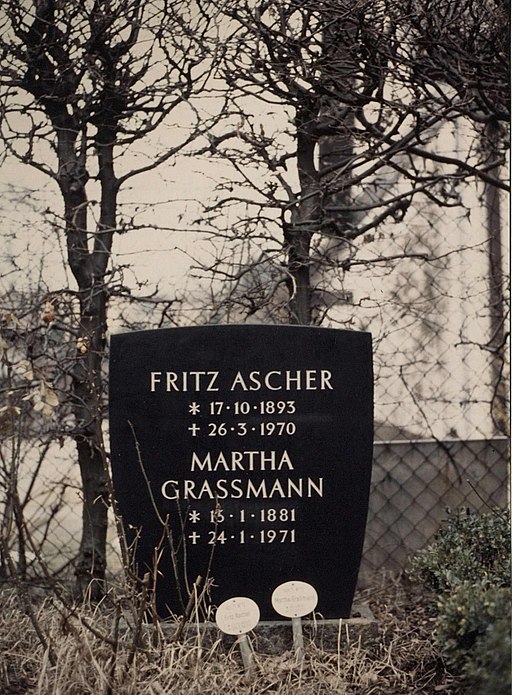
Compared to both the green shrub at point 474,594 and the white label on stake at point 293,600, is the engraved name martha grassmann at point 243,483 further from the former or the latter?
the green shrub at point 474,594

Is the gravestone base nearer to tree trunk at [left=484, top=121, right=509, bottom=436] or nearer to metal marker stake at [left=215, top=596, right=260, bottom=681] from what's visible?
metal marker stake at [left=215, top=596, right=260, bottom=681]

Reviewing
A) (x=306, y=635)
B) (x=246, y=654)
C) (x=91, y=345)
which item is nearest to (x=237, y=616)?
(x=246, y=654)

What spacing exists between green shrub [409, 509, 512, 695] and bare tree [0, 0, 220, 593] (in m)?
1.46

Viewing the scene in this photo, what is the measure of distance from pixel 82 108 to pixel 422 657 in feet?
8.49

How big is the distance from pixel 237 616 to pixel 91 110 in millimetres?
2189

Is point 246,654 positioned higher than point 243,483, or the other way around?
point 243,483

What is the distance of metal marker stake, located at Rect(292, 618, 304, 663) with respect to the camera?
329 cm

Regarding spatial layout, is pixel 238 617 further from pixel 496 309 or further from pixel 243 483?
pixel 496 309

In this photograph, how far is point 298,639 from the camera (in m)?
3.33

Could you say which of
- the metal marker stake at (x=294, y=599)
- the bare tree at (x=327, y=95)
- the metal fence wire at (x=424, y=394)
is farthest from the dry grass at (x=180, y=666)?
the bare tree at (x=327, y=95)

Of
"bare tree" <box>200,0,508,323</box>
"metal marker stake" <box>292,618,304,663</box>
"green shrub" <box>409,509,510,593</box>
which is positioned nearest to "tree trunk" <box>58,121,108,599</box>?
"bare tree" <box>200,0,508,323</box>

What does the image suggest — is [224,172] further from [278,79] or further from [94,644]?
[94,644]

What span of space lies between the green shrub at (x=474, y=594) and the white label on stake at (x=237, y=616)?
62 cm

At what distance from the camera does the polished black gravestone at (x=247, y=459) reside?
3.45 m
